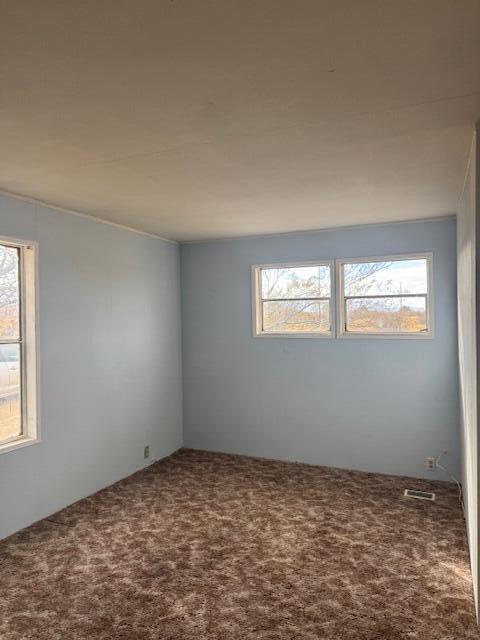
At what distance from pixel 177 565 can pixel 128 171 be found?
2533 millimetres

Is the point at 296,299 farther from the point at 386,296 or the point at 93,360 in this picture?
the point at 93,360

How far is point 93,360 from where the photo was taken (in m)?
4.17

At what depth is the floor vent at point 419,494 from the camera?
3.99 metres

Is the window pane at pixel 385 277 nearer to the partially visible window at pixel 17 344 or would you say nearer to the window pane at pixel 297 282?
the window pane at pixel 297 282

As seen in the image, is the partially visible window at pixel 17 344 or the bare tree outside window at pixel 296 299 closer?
the partially visible window at pixel 17 344

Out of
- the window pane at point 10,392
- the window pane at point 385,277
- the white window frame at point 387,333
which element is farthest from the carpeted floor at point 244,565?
the window pane at point 385,277

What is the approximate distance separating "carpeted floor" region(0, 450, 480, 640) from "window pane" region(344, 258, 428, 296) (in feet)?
6.14

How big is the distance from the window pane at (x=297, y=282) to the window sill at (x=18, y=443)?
110 inches

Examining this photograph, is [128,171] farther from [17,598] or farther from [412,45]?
[17,598]

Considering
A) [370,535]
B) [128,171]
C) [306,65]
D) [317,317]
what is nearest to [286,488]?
[370,535]

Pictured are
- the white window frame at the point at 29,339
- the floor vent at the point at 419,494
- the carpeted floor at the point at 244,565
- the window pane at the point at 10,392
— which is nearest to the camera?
the carpeted floor at the point at 244,565

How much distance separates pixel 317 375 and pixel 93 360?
2289 mm

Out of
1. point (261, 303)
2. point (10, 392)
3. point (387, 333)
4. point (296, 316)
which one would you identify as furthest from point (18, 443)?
point (387, 333)

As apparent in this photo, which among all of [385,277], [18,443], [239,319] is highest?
[385,277]
